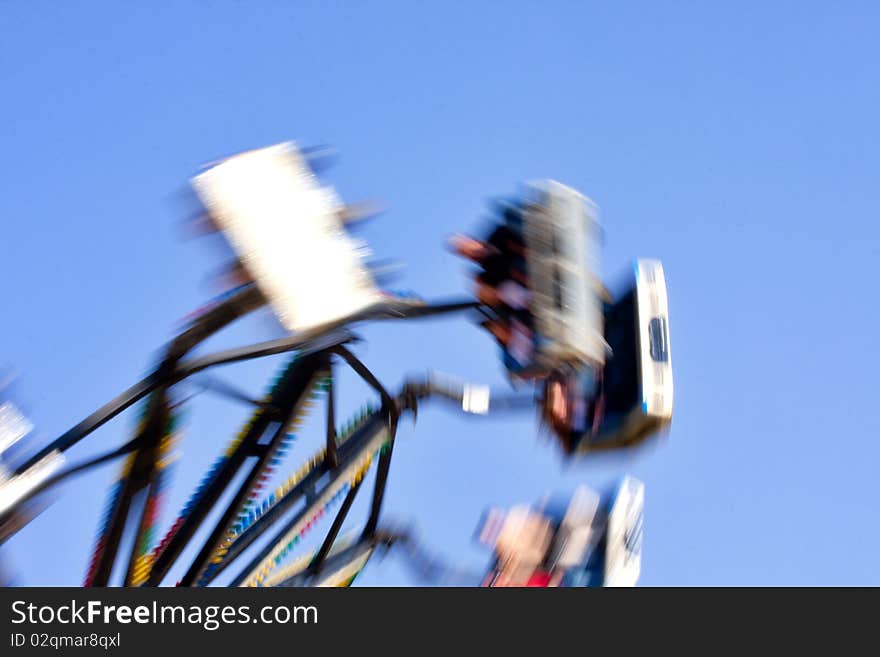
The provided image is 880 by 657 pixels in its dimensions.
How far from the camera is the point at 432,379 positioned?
29.0 ft

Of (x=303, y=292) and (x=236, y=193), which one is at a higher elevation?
(x=236, y=193)

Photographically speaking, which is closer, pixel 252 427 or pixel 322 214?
pixel 322 214

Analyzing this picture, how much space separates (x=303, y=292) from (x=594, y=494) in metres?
3.61

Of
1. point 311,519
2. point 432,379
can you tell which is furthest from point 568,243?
point 311,519
